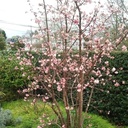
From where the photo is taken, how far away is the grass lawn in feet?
19.5

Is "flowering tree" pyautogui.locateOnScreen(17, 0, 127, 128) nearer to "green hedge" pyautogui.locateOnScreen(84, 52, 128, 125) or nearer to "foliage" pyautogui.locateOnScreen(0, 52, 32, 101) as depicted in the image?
"green hedge" pyautogui.locateOnScreen(84, 52, 128, 125)

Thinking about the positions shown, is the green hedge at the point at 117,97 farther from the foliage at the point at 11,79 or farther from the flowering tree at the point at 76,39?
the foliage at the point at 11,79

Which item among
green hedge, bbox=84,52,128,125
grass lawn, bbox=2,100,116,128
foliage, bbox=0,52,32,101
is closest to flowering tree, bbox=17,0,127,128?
grass lawn, bbox=2,100,116,128

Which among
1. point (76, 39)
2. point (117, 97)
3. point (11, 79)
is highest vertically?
point (76, 39)

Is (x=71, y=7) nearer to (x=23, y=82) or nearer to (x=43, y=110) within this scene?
(x=43, y=110)

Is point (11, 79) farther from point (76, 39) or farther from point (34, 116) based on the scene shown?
point (76, 39)

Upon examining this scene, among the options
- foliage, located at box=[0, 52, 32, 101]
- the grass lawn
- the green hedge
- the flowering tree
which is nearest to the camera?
the flowering tree

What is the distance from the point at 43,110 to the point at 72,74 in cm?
183

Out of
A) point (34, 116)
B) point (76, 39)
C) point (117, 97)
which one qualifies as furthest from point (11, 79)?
point (76, 39)

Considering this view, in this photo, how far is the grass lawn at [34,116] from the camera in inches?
233

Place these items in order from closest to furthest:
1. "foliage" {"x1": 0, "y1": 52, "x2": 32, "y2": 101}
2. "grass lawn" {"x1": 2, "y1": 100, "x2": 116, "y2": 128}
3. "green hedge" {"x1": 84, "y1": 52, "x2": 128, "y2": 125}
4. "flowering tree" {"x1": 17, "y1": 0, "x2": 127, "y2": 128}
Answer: "flowering tree" {"x1": 17, "y1": 0, "x2": 127, "y2": 128} → "grass lawn" {"x1": 2, "y1": 100, "x2": 116, "y2": 128} → "green hedge" {"x1": 84, "y1": 52, "x2": 128, "y2": 125} → "foliage" {"x1": 0, "y1": 52, "x2": 32, "y2": 101}

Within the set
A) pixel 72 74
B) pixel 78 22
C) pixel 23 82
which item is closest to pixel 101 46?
pixel 78 22

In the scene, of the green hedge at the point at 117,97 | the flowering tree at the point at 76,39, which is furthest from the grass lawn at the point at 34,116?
the flowering tree at the point at 76,39

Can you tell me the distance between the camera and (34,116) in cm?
672
